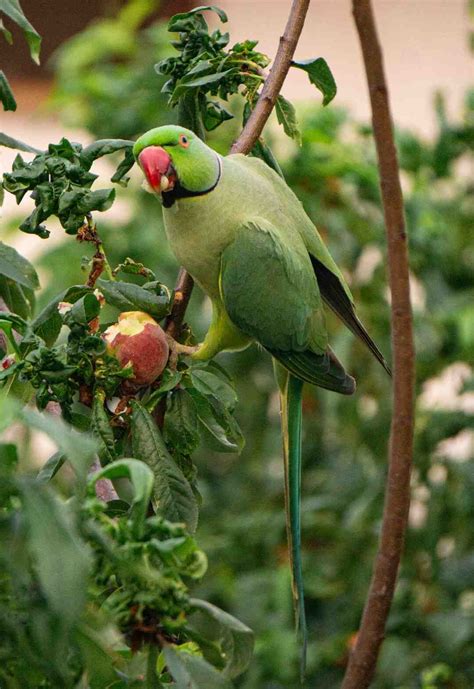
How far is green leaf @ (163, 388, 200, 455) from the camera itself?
0.77m

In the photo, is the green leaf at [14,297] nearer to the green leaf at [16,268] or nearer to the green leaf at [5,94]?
the green leaf at [16,268]

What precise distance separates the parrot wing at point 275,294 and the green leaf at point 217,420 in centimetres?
17

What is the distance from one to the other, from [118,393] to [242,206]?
27 centimetres

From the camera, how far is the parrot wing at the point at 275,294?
963 mm

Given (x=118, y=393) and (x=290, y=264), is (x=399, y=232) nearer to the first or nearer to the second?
(x=290, y=264)

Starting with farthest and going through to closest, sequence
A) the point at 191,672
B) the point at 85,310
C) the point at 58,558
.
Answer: the point at 85,310
the point at 191,672
the point at 58,558

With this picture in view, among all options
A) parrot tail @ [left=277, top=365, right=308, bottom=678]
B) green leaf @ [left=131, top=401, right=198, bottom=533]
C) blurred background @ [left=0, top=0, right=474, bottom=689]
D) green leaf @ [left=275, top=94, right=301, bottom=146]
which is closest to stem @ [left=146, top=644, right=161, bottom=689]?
green leaf @ [left=131, top=401, right=198, bottom=533]

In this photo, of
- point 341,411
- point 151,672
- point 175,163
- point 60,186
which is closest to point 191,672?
point 151,672

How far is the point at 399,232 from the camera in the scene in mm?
912

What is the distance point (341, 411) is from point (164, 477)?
1023mm

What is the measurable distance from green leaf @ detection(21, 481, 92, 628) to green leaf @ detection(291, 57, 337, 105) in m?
0.53

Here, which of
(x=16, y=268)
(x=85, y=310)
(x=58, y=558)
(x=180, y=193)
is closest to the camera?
(x=58, y=558)

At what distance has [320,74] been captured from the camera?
91 centimetres

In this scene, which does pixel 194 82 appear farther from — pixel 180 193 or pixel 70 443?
pixel 70 443
